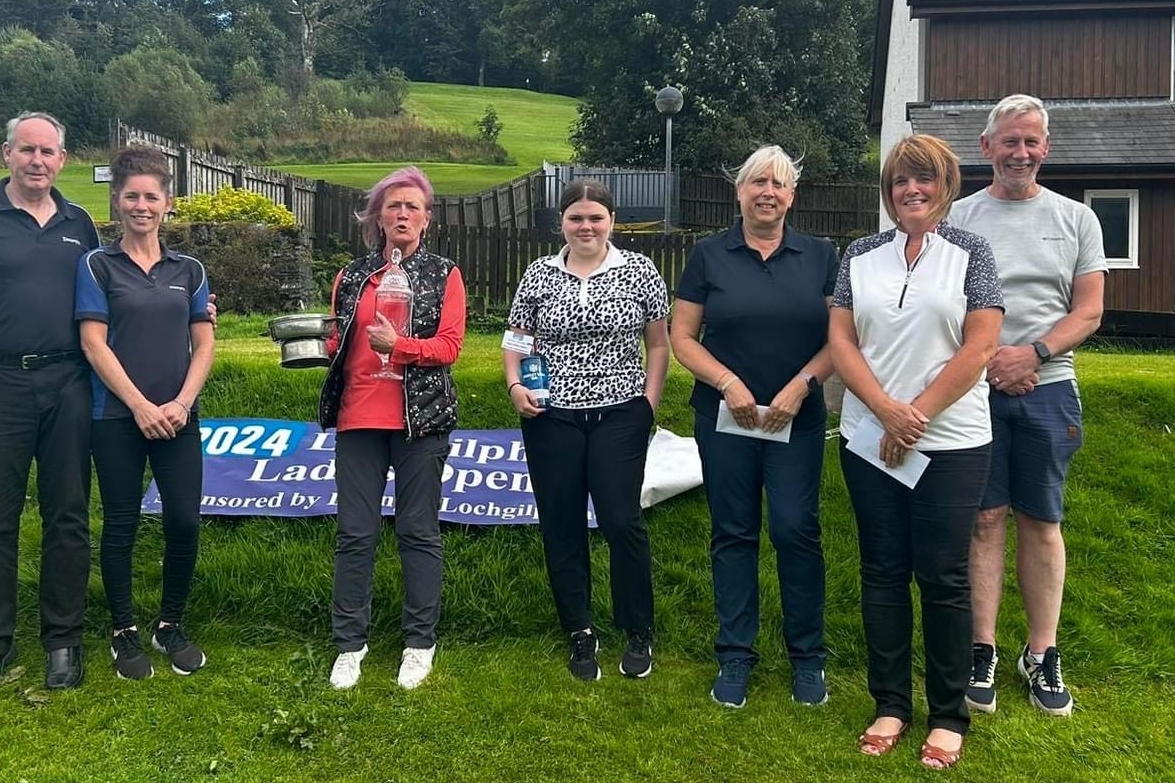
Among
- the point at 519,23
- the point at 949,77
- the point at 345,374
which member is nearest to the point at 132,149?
the point at 345,374

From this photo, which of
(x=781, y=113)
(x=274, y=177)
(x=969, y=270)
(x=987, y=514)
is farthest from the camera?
(x=781, y=113)

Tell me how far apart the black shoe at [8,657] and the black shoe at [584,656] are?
2.32 meters

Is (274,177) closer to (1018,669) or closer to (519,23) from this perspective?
(1018,669)

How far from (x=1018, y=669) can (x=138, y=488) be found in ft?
12.1

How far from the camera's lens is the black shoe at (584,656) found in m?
3.74

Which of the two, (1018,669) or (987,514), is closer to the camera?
(987,514)

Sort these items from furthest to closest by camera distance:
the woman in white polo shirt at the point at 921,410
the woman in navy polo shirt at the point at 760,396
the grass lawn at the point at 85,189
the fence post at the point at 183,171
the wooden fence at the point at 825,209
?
the wooden fence at the point at 825,209 < the grass lawn at the point at 85,189 < the fence post at the point at 183,171 < the woman in navy polo shirt at the point at 760,396 < the woman in white polo shirt at the point at 921,410

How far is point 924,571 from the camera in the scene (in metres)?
3.09

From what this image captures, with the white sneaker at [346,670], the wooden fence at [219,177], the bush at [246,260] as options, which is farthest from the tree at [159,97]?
the white sneaker at [346,670]

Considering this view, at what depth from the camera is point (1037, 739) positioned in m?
3.24

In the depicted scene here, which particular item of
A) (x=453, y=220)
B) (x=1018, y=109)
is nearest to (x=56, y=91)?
(x=453, y=220)

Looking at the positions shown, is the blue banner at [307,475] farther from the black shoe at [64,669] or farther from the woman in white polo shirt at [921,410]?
the woman in white polo shirt at [921,410]

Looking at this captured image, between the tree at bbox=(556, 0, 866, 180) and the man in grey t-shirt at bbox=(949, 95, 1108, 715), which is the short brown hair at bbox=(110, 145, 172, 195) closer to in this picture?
the man in grey t-shirt at bbox=(949, 95, 1108, 715)

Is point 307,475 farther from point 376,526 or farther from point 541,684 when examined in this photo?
point 541,684
